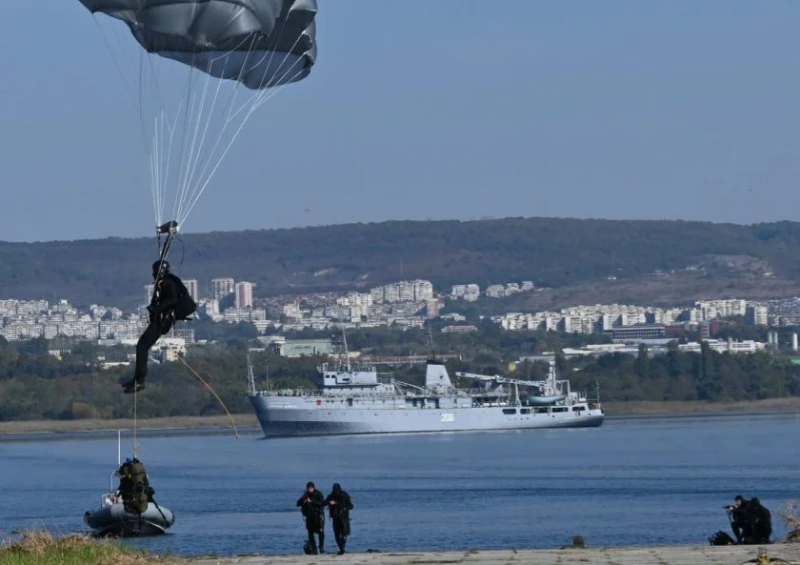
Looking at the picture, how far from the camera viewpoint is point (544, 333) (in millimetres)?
189125

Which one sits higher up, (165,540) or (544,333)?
(544,333)

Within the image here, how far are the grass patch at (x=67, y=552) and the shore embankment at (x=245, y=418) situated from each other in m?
87.0

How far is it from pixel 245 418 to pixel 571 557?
325 feet

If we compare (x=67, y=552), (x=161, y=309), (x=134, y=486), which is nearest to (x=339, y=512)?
(x=134, y=486)

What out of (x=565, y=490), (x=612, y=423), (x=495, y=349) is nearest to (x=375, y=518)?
(x=565, y=490)

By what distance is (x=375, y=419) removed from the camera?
3450 inches

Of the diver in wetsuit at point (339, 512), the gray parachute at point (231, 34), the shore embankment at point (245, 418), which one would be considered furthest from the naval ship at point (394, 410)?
the gray parachute at point (231, 34)

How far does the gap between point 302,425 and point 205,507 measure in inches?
1882

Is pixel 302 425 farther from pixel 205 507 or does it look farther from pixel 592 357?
pixel 592 357

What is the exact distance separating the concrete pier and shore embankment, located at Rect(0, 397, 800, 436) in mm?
87123

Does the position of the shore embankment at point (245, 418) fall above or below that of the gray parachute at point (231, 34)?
below

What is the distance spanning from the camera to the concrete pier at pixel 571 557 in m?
15.3

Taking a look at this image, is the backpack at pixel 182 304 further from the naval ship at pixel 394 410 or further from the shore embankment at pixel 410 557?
the naval ship at pixel 394 410

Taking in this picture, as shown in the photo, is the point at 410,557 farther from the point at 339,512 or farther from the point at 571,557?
the point at 339,512
